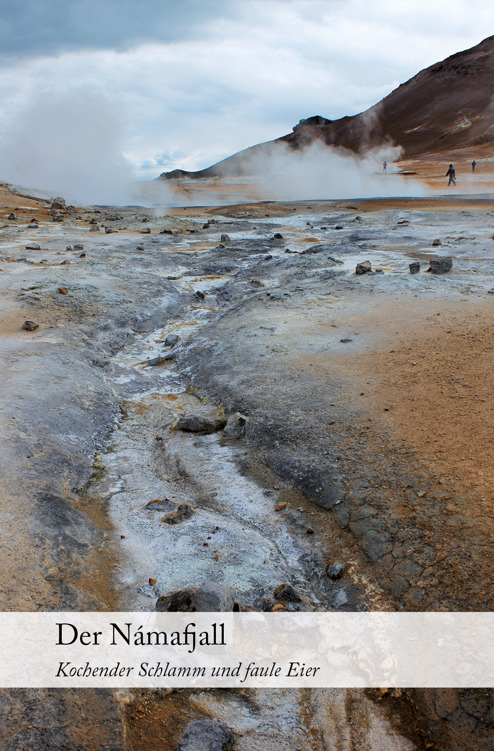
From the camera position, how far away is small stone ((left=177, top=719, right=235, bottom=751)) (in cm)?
228

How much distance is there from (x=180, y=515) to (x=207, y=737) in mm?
1693

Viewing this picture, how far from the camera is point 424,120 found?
2174 inches

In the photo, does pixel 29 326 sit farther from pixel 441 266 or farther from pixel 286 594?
pixel 441 266

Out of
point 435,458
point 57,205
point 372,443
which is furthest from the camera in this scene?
point 57,205

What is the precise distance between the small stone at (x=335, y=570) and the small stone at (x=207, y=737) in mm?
1124

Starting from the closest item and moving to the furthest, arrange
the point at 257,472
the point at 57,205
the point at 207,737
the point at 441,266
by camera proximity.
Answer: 1. the point at 207,737
2. the point at 257,472
3. the point at 441,266
4. the point at 57,205

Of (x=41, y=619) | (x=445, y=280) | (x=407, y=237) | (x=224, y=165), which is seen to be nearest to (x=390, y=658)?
(x=41, y=619)

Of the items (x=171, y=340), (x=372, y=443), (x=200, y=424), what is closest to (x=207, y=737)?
(x=372, y=443)

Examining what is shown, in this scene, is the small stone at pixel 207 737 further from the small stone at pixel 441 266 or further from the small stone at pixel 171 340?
the small stone at pixel 441 266

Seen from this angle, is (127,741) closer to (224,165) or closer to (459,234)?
(459,234)

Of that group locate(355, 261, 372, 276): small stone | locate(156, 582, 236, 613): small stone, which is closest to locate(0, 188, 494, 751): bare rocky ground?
locate(156, 582, 236, 613): small stone

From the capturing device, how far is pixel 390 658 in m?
2.74

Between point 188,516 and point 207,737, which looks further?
point 188,516

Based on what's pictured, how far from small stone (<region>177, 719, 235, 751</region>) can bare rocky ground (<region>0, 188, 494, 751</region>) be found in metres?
0.07
